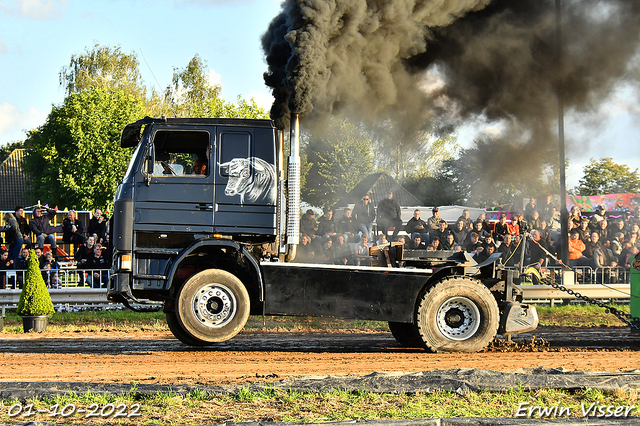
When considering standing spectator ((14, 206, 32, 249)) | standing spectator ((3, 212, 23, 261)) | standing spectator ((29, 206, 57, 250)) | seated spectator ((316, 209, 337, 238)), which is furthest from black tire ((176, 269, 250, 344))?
standing spectator ((14, 206, 32, 249))

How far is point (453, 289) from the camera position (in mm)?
9102

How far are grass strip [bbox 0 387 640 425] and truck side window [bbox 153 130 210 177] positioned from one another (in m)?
4.00

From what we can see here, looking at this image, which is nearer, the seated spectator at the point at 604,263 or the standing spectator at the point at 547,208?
the seated spectator at the point at 604,263

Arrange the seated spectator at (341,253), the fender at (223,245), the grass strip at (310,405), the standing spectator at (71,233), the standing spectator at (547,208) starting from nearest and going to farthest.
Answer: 1. the grass strip at (310,405)
2. the fender at (223,245)
3. the seated spectator at (341,253)
4. the standing spectator at (71,233)
5. the standing spectator at (547,208)

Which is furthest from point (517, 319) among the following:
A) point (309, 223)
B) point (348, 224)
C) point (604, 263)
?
point (604, 263)

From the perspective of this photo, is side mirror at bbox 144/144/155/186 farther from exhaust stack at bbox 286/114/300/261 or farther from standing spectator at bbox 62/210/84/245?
standing spectator at bbox 62/210/84/245

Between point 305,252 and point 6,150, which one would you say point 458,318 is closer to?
point 305,252

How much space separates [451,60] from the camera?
12688 mm

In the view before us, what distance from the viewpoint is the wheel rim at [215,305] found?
8.88 meters

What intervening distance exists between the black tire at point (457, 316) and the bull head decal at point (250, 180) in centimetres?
266

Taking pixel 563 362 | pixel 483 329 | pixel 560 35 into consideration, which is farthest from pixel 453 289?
pixel 560 35

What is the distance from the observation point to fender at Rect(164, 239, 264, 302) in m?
8.72

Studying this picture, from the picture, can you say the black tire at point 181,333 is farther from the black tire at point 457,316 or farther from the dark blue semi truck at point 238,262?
→ the black tire at point 457,316

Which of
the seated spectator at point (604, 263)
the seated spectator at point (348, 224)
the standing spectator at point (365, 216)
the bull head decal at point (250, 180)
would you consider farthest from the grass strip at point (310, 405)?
the seated spectator at point (604, 263)
